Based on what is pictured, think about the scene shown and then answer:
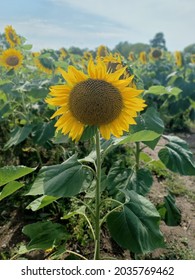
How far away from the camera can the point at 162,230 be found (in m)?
2.19

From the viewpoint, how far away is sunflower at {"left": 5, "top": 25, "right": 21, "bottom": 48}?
4.27 m

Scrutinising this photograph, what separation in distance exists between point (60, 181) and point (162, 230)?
3.42ft

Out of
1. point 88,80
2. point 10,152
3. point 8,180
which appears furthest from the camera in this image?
point 10,152

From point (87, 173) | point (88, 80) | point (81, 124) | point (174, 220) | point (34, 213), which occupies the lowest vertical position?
point (34, 213)

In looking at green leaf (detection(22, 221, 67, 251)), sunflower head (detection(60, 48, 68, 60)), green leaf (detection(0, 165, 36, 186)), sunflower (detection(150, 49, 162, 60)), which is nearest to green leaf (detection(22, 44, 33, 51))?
sunflower head (detection(60, 48, 68, 60))

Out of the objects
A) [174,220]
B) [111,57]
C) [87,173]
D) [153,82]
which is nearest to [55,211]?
[174,220]

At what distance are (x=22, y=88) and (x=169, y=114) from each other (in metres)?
2.63

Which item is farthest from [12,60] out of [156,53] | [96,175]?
[156,53]

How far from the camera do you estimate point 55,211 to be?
2.36m

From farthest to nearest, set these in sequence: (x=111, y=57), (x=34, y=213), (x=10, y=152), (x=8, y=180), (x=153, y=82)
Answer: (x=153, y=82)
(x=10, y=152)
(x=34, y=213)
(x=111, y=57)
(x=8, y=180)

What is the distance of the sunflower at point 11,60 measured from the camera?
3.40m

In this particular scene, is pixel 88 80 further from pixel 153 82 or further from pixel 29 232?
pixel 153 82

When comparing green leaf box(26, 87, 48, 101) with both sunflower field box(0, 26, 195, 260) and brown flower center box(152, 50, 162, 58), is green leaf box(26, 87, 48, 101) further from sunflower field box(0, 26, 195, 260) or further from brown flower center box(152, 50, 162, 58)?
brown flower center box(152, 50, 162, 58)

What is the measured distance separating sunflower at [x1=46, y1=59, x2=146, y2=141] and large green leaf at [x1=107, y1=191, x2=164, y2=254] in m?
0.31
